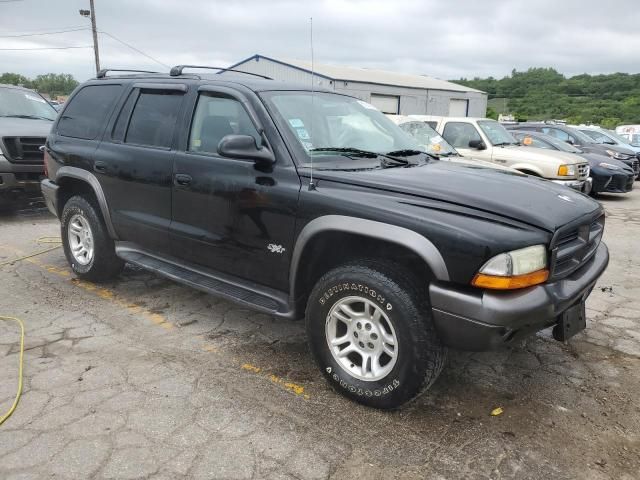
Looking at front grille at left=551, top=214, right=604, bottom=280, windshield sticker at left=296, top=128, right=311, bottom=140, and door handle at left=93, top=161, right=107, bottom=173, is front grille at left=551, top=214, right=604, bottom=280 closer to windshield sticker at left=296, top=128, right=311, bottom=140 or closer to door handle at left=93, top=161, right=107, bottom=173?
windshield sticker at left=296, top=128, right=311, bottom=140

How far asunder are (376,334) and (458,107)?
121ft

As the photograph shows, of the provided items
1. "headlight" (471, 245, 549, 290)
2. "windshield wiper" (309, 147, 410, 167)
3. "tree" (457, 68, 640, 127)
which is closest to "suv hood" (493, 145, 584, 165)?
"windshield wiper" (309, 147, 410, 167)

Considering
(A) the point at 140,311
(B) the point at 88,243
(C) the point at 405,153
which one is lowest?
(A) the point at 140,311

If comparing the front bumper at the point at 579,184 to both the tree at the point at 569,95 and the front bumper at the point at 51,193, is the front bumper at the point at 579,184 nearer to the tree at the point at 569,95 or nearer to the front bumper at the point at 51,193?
the front bumper at the point at 51,193

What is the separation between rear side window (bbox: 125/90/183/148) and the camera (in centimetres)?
390

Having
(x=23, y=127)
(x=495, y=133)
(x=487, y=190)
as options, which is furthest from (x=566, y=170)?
(x=23, y=127)

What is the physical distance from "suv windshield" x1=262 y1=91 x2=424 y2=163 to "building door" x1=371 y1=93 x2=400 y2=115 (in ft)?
87.3

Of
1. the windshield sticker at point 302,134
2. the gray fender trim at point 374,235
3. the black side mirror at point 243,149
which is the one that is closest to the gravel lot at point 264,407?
the gray fender trim at point 374,235

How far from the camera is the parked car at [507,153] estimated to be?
29.6 feet

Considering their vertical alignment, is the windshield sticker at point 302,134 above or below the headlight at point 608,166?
above

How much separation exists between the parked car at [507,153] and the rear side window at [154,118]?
5.94 meters

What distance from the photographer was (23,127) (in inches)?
307

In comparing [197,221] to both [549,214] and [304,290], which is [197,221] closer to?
[304,290]

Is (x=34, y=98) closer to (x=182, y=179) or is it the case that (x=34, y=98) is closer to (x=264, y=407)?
(x=182, y=179)
